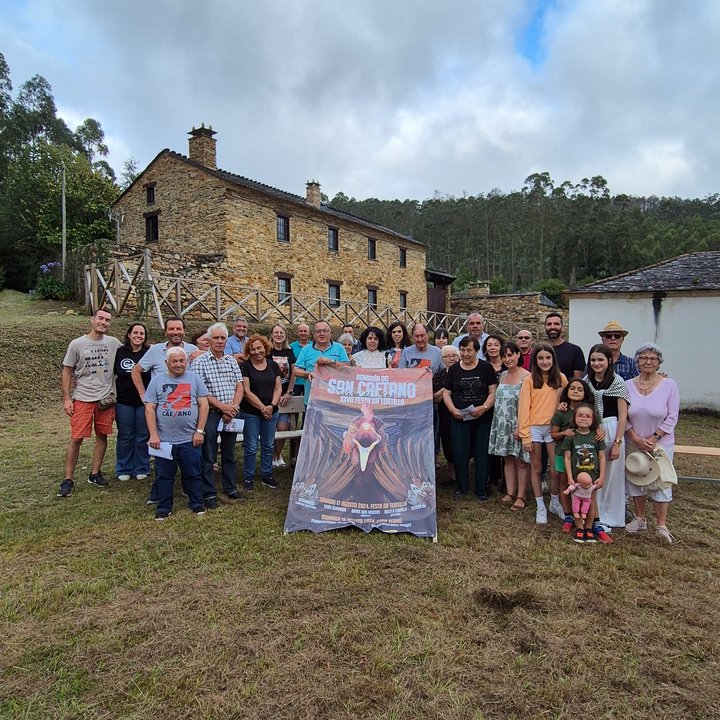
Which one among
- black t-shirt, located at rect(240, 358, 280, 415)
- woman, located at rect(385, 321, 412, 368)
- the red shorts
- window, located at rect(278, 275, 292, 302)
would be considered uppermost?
window, located at rect(278, 275, 292, 302)

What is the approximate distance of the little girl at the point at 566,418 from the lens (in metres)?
3.68

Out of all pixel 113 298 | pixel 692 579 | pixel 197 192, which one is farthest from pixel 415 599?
pixel 197 192

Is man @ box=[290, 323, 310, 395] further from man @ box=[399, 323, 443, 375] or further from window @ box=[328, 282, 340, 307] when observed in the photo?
window @ box=[328, 282, 340, 307]

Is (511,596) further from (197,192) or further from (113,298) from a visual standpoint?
(197,192)

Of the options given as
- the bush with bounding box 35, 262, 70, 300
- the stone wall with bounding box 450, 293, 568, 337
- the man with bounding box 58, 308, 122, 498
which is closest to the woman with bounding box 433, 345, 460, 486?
the man with bounding box 58, 308, 122, 498

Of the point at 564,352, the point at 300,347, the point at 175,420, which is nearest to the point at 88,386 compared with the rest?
the point at 175,420

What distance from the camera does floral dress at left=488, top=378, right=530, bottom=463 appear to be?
13.8 ft

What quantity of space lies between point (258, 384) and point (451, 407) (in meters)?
1.84

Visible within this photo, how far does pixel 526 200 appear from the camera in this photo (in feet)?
170

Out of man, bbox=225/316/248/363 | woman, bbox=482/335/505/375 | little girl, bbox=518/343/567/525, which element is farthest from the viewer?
man, bbox=225/316/248/363

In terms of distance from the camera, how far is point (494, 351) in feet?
15.0

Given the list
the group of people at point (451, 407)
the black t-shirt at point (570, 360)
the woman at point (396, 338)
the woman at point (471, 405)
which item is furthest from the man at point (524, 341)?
the woman at point (396, 338)

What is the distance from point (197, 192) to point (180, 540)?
17794mm

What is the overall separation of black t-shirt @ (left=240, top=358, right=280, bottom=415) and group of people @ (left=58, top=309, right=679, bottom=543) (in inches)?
0.4
